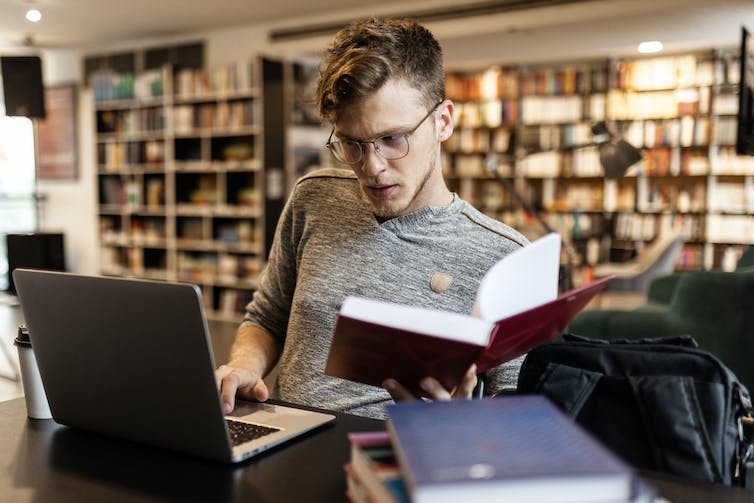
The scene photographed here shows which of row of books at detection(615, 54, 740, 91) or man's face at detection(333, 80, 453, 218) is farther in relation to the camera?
row of books at detection(615, 54, 740, 91)

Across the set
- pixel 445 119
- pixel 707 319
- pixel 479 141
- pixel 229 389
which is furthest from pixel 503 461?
pixel 479 141

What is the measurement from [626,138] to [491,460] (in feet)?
20.4

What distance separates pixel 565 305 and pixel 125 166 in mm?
7198

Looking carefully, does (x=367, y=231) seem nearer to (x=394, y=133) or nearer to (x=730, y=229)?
(x=394, y=133)

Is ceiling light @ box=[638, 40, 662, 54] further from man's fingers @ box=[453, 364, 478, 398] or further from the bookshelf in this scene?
man's fingers @ box=[453, 364, 478, 398]

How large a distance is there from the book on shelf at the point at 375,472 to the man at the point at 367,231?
0.43 m

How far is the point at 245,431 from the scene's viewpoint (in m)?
0.98

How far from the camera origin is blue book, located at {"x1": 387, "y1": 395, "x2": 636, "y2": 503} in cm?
50

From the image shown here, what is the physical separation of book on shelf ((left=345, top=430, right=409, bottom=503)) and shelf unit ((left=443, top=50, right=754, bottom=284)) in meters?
4.81

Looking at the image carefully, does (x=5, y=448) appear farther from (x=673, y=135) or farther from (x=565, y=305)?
(x=673, y=135)

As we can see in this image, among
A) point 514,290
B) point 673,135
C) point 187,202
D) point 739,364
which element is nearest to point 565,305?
point 514,290

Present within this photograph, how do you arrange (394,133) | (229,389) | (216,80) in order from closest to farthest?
(229,389), (394,133), (216,80)

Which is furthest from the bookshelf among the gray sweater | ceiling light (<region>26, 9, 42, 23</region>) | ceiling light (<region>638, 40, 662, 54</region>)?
the gray sweater

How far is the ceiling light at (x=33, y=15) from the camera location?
6.55 m
